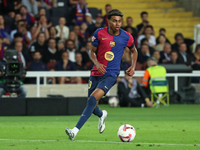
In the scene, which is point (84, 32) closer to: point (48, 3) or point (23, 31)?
point (23, 31)

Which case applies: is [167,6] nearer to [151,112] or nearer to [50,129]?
[151,112]

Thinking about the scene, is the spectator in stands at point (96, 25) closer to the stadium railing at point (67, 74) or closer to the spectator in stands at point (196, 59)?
the stadium railing at point (67, 74)

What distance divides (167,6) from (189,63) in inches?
275

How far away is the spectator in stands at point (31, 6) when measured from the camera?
761 inches

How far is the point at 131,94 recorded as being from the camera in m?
15.9

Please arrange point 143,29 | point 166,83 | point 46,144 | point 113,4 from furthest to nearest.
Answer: point 113,4, point 143,29, point 166,83, point 46,144

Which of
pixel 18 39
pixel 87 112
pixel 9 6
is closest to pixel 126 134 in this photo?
pixel 87 112

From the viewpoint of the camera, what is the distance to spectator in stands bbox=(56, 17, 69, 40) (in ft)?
60.3

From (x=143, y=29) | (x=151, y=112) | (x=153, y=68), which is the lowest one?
(x=151, y=112)

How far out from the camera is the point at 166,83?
1579 centimetres

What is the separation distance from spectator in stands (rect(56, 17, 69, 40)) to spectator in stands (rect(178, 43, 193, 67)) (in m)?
4.55

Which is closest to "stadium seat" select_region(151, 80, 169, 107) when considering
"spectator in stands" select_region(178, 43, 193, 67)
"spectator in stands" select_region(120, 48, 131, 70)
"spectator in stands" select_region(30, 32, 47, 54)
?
"spectator in stands" select_region(120, 48, 131, 70)

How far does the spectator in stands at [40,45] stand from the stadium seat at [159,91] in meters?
4.21

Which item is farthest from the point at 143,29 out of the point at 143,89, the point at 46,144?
the point at 46,144
